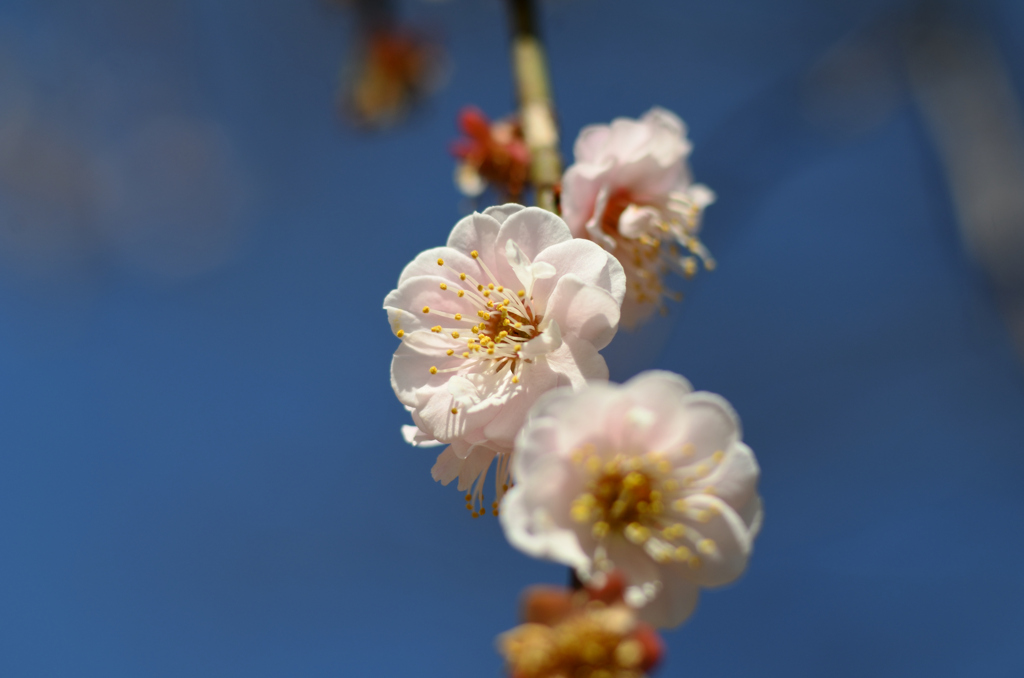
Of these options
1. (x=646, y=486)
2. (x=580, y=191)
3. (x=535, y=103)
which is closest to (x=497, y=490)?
(x=646, y=486)

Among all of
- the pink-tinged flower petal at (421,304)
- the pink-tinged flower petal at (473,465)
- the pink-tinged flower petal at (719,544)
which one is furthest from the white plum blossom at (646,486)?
the pink-tinged flower petal at (421,304)

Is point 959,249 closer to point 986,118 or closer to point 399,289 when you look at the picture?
point 986,118

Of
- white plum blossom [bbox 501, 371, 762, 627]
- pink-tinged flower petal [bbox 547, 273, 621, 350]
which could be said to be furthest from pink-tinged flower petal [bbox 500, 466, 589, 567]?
pink-tinged flower petal [bbox 547, 273, 621, 350]

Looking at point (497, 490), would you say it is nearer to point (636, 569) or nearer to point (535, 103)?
point (636, 569)

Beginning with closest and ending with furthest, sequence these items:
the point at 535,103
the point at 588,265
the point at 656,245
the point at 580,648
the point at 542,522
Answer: the point at 580,648
the point at 542,522
the point at 588,265
the point at 656,245
the point at 535,103

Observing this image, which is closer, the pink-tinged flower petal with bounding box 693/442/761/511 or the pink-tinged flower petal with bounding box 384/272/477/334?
the pink-tinged flower petal with bounding box 693/442/761/511

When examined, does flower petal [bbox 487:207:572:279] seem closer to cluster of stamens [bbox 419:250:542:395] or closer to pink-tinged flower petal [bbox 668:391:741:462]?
cluster of stamens [bbox 419:250:542:395]
